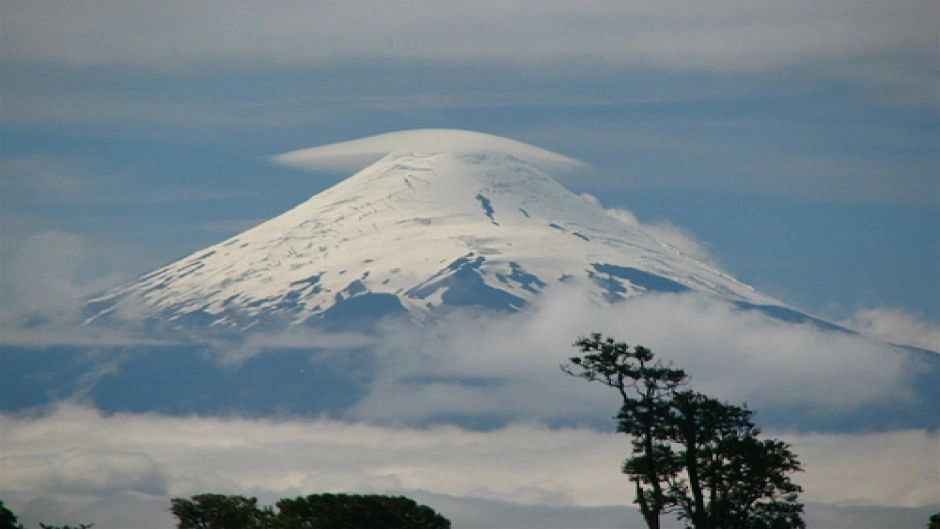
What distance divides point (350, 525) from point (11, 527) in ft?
84.0

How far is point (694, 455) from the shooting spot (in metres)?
110

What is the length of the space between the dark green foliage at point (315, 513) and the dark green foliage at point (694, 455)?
25471 mm

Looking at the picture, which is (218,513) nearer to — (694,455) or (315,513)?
(315,513)

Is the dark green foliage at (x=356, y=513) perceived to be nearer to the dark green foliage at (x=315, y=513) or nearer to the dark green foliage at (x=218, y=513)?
the dark green foliage at (x=315, y=513)

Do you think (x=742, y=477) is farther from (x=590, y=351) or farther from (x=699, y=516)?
(x=590, y=351)

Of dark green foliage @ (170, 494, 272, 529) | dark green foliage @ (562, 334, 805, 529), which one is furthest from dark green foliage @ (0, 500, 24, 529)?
dark green foliage @ (562, 334, 805, 529)

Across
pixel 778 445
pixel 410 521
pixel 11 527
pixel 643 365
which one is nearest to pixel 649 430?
pixel 643 365

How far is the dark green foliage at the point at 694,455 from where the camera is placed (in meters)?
104

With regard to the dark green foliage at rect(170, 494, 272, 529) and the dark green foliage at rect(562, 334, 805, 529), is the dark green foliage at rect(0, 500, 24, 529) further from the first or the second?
the dark green foliage at rect(562, 334, 805, 529)

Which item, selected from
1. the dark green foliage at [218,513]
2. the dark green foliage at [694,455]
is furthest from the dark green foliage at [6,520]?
the dark green foliage at [694,455]

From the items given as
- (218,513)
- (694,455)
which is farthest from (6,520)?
(694,455)

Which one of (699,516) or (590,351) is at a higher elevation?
(590,351)

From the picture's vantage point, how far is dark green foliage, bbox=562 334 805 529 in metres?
104

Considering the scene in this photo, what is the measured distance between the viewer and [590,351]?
104188 millimetres
